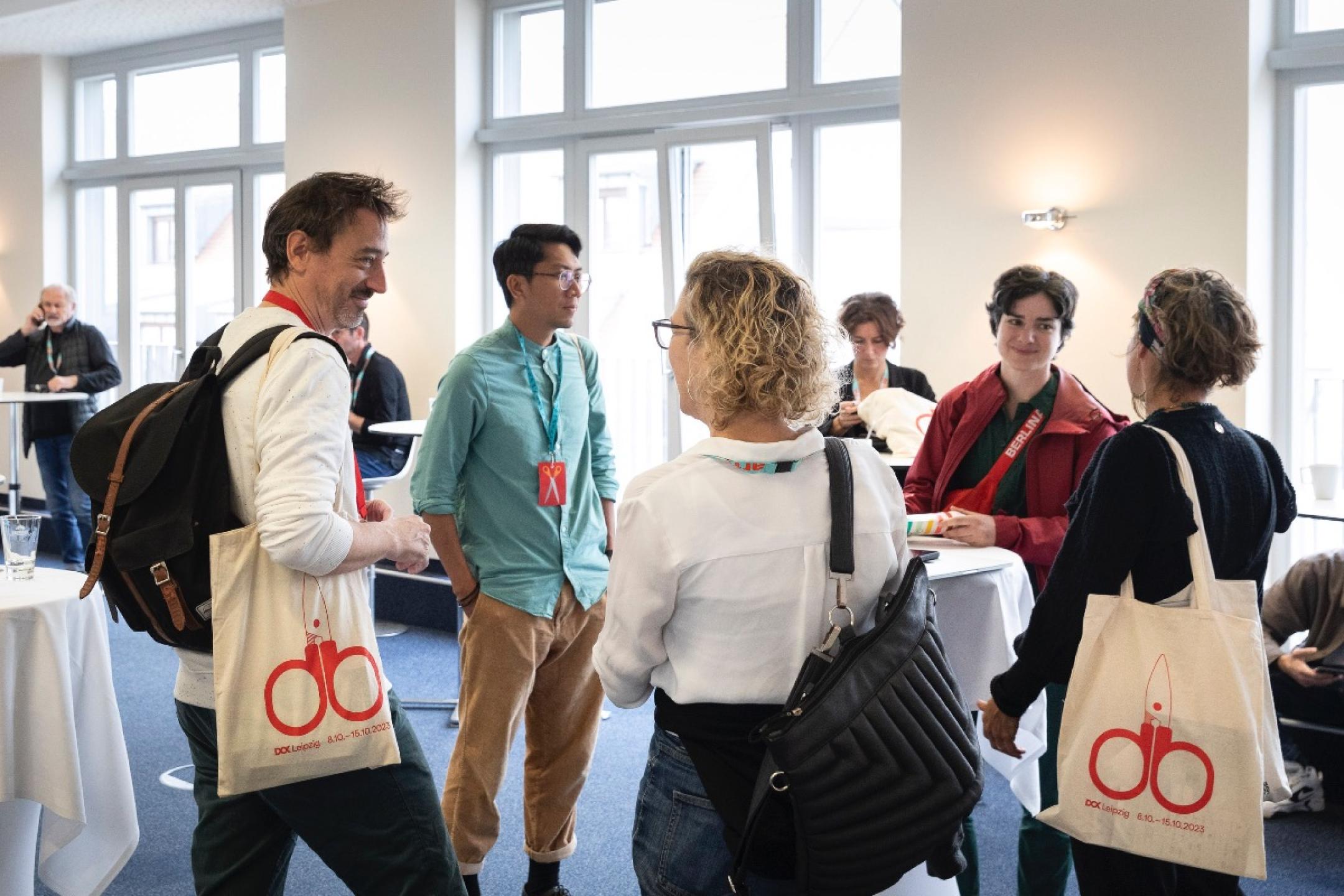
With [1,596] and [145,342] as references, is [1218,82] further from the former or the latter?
[145,342]

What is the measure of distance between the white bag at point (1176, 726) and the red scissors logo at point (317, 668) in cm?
105

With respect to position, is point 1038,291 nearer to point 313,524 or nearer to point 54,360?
point 313,524

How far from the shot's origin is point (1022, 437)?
9.23 feet

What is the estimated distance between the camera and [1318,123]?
15.7ft

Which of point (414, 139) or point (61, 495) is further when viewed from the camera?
point (61, 495)

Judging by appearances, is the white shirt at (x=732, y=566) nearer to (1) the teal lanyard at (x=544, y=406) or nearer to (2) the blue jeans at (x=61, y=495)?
(1) the teal lanyard at (x=544, y=406)

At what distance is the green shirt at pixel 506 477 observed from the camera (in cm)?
285

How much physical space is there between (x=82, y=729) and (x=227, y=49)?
22.4 ft

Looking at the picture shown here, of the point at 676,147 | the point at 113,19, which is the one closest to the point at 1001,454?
the point at 676,147

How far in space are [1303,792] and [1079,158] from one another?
2470 mm

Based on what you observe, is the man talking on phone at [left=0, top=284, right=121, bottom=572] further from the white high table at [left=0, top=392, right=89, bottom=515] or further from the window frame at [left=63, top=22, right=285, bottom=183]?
the window frame at [left=63, top=22, right=285, bottom=183]

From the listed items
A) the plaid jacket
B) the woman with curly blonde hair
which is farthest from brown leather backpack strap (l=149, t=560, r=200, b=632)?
the plaid jacket

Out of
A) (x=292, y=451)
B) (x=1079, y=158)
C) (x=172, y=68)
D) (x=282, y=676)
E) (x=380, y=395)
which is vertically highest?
(x=172, y=68)

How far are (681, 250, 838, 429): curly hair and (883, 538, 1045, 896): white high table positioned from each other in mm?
1079
